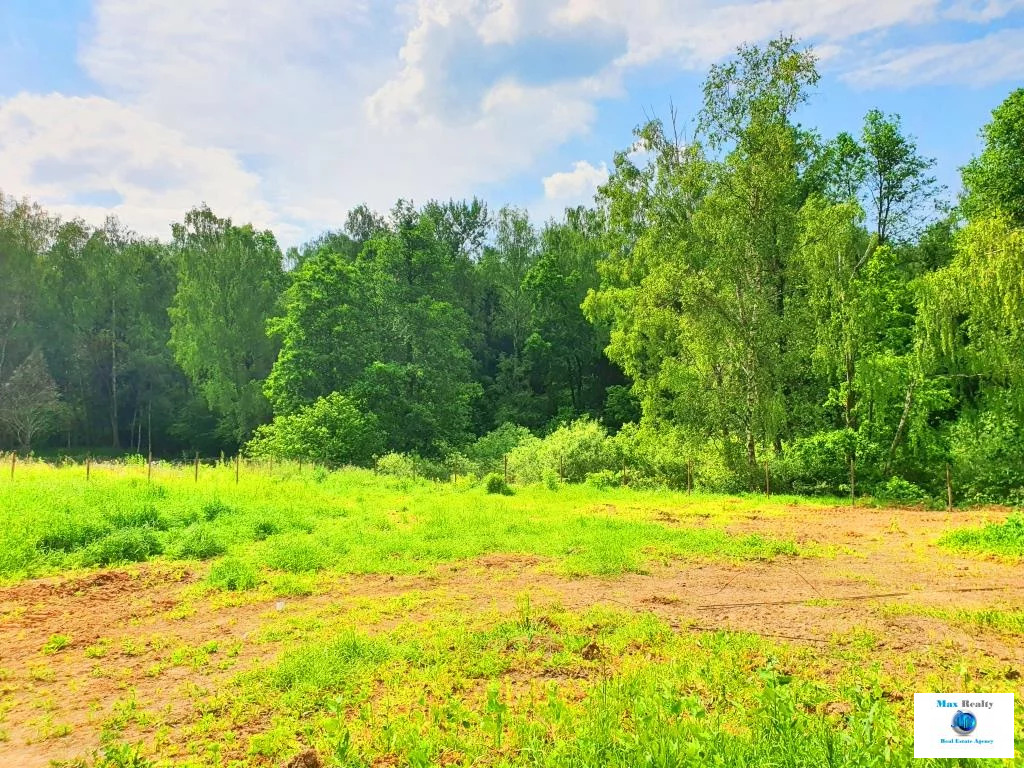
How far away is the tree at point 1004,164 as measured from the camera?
61.4ft

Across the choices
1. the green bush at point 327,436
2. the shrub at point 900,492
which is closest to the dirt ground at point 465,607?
the shrub at point 900,492

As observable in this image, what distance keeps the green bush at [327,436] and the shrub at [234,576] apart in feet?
53.2

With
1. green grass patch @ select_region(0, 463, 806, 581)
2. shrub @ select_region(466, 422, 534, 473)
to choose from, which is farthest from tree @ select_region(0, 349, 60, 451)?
shrub @ select_region(466, 422, 534, 473)

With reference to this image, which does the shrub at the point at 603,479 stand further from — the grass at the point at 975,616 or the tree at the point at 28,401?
the tree at the point at 28,401

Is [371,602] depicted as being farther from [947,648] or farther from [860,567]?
[860,567]

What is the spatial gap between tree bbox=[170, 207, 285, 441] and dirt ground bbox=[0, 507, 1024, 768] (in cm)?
3279

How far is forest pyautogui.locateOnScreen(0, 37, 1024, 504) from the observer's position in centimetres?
1875

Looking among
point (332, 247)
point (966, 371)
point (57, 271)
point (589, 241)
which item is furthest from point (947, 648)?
point (57, 271)

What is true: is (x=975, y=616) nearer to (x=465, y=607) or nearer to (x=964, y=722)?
(x=964, y=722)

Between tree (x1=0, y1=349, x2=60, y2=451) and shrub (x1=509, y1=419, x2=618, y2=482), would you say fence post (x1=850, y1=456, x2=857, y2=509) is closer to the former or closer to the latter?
shrub (x1=509, y1=419, x2=618, y2=482)

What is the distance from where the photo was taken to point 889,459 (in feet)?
62.8

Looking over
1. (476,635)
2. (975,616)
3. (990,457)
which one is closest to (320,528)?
(476,635)

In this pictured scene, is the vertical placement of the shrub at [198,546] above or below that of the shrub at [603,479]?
above

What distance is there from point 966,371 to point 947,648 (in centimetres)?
1713
